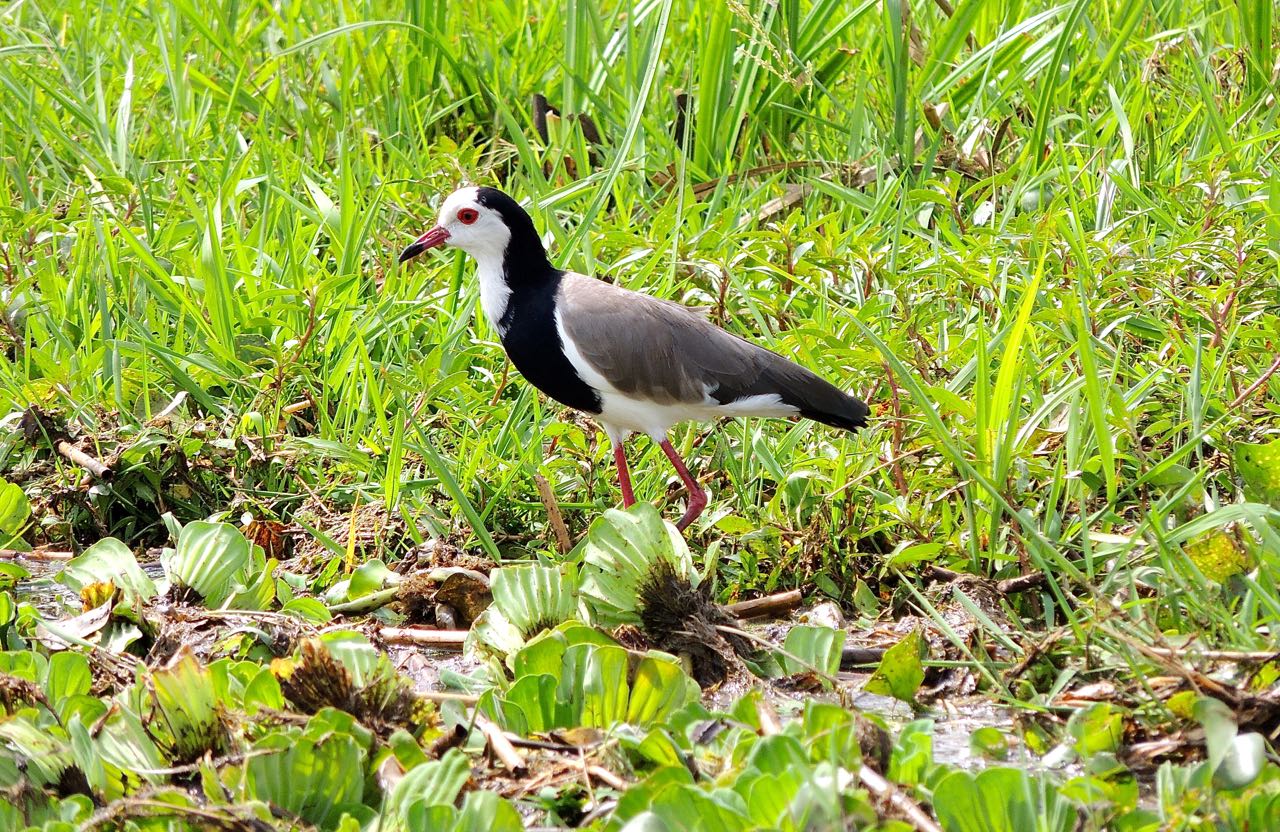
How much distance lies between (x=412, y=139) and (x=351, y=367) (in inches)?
65.1

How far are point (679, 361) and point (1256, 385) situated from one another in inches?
58.5

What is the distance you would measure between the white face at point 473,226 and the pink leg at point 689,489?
2.66ft

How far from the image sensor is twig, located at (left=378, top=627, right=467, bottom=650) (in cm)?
369

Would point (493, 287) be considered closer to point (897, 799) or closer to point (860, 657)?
point (860, 657)

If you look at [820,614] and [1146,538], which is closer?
[1146,538]

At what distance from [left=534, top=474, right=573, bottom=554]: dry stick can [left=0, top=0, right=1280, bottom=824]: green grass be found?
9 centimetres

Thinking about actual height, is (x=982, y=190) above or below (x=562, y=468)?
above

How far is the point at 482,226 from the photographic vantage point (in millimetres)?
4805

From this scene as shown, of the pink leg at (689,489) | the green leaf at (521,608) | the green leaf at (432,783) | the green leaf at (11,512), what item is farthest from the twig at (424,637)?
the green leaf at (11,512)

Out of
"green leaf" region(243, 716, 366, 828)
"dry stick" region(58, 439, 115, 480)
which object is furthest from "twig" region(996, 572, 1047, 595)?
"dry stick" region(58, 439, 115, 480)

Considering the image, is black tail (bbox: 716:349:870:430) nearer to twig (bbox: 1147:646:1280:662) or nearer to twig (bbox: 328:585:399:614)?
twig (bbox: 328:585:399:614)

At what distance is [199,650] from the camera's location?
3561 millimetres

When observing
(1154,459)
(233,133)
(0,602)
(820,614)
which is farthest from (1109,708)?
(233,133)

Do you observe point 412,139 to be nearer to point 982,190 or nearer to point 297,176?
point 297,176
